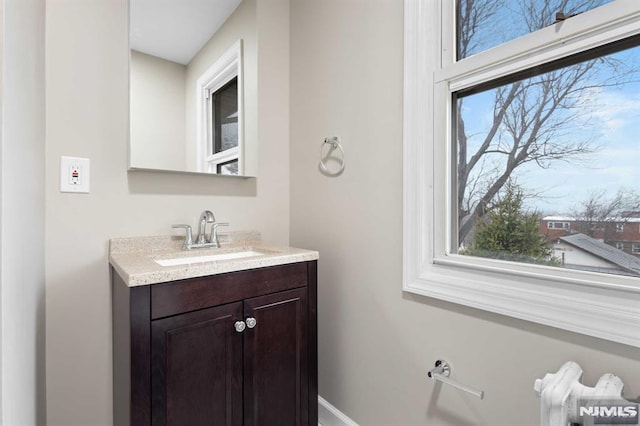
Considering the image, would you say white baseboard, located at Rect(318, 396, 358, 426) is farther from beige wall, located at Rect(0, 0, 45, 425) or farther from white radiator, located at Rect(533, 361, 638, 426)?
beige wall, located at Rect(0, 0, 45, 425)

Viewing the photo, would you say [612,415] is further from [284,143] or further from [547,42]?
[284,143]

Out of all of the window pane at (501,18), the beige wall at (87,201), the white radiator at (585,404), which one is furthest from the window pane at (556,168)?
the beige wall at (87,201)

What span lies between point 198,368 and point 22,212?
660 mm

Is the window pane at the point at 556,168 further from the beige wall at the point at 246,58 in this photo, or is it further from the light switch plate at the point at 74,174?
the light switch plate at the point at 74,174

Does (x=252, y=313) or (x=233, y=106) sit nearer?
(x=252, y=313)

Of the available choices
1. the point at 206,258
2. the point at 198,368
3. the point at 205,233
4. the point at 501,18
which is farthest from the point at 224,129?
the point at 501,18

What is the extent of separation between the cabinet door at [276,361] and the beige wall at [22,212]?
60 centimetres

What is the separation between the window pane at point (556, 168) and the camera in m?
0.80

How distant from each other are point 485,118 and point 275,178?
3.53ft

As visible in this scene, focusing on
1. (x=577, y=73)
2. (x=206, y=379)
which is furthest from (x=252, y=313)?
(x=577, y=73)

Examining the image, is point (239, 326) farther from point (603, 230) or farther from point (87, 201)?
point (603, 230)

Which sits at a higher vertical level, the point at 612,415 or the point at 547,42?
the point at 547,42

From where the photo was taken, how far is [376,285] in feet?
4.37

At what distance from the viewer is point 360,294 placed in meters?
1.40
